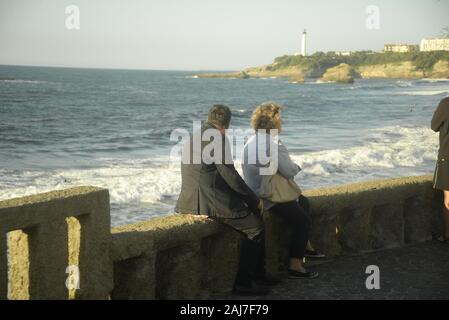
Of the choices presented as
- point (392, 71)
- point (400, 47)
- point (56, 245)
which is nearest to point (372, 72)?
point (392, 71)

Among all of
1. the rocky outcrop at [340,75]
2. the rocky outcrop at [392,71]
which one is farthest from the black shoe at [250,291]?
the rocky outcrop at [392,71]

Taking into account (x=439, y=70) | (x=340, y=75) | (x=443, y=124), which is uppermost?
(x=439, y=70)

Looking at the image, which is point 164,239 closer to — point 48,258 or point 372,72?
point 48,258

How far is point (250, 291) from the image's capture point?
4027mm

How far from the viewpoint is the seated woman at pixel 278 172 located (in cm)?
446

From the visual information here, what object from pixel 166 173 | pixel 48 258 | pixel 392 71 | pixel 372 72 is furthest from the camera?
pixel 372 72

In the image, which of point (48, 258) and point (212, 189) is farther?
point (212, 189)

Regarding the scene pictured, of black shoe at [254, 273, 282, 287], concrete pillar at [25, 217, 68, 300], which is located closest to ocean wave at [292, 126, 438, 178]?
black shoe at [254, 273, 282, 287]

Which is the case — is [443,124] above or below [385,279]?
above

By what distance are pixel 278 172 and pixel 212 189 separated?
85 centimetres

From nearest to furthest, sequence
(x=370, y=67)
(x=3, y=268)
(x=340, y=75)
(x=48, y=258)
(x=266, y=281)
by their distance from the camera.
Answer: (x=3, y=268), (x=48, y=258), (x=266, y=281), (x=340, y=75), (x=370, y=67)

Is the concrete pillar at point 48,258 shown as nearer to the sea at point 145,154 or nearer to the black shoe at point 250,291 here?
the black shoe at point 250,291

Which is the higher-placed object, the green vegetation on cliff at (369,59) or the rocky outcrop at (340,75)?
the green vegetation on cliff at (369,59)

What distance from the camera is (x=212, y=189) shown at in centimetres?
391
